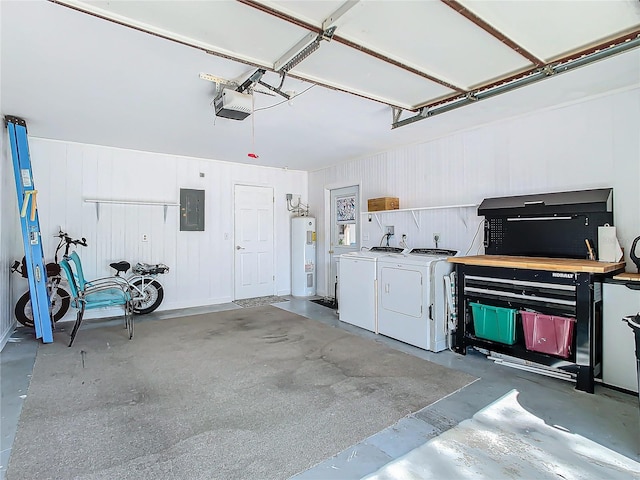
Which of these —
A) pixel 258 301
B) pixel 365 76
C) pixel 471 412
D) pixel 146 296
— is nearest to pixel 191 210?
pixel 146 296

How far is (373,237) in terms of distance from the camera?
5.62 m

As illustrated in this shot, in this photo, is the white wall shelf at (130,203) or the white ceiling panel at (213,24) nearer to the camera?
the white ceiling panel at (213,24)

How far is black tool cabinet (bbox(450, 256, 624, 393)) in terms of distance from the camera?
2787mm

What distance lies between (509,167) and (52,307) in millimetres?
6183

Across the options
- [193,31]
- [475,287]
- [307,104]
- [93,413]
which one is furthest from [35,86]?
[475,287]

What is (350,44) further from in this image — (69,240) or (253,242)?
(253,242)

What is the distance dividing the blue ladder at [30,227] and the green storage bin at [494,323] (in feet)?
15.9

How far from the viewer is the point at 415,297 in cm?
392

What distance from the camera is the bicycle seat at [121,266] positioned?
16.8 ft

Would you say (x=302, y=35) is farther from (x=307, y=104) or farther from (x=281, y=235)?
(x=281, y=235)

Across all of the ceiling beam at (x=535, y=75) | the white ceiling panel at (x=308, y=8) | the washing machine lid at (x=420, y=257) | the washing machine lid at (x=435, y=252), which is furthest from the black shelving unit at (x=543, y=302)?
the white ceiling panel at (x=308, y=8)

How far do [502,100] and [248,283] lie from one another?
16.9 ft

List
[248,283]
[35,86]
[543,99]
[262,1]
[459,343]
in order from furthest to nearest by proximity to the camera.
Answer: [248,283], [459,343], [543,99], [35,86], [262,1]

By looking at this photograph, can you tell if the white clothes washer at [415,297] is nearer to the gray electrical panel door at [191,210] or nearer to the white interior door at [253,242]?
the white interior door at [253,242]
